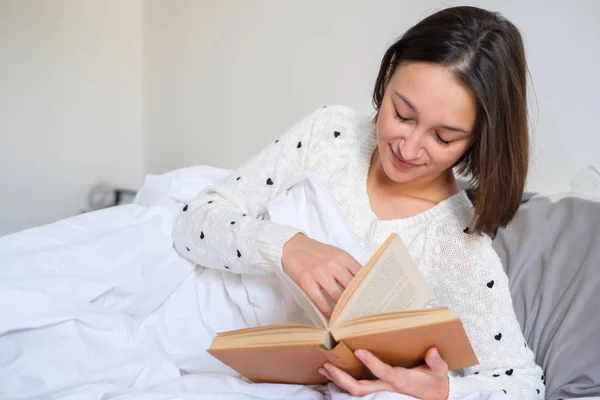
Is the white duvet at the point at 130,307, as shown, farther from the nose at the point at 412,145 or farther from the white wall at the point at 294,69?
the white wall at the point at 294,69

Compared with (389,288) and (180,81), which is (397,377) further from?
(180,81)

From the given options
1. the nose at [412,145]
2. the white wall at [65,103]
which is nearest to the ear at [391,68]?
the nose at [412,145]

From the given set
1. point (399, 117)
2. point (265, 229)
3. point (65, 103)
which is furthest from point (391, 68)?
point (65, 103)

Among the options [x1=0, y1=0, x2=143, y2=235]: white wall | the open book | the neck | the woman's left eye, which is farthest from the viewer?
[x1=0, y1=0, x2=143, y2=235]: white wall

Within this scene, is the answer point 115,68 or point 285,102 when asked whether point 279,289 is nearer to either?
point 285,102

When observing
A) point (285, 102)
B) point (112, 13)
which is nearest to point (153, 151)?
point (112, 13)

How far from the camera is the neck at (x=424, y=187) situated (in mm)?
1090

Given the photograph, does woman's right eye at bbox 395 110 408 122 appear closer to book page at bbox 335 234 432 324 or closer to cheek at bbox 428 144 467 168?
cheek at bbox 428 144 467 168

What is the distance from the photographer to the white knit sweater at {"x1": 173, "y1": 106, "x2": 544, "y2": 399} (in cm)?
94

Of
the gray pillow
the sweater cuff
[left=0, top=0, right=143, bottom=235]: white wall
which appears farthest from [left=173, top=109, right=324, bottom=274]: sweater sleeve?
[left=0, top=0, right=143, bottom=235]: white wall

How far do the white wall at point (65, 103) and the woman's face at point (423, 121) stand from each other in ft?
5.54

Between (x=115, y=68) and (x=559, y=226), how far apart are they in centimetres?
200

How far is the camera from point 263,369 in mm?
813

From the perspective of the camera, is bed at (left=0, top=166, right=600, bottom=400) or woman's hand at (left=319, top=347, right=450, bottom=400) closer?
woman's hand at (left=319, top=347, right=450, bottom=400)
